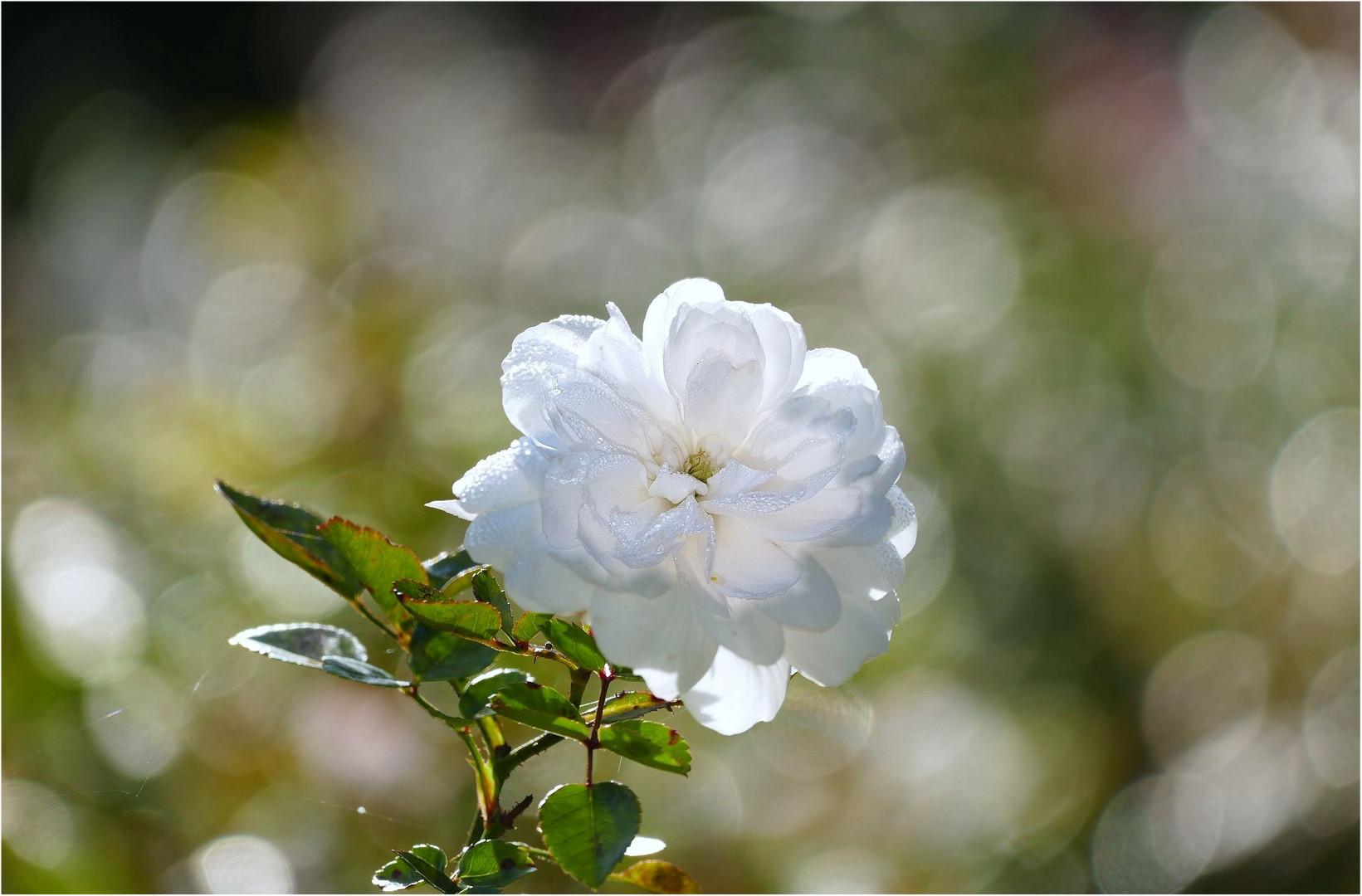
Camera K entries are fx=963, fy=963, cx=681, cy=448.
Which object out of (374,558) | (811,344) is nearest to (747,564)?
(374,558)

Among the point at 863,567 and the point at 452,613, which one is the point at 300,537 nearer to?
the point at 452,613

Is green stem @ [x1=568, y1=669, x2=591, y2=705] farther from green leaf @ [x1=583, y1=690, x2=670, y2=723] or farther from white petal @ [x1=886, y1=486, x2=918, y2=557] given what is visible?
white petal @ [x1=886, y1=486, x2=918, y2=557]

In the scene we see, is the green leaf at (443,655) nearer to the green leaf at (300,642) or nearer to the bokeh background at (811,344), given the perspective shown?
the green leaf at (300,642)

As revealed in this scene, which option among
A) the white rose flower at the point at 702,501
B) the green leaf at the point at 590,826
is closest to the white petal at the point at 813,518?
the white rose flower at the point at 702,501

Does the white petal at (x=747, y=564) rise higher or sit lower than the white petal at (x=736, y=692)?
higher

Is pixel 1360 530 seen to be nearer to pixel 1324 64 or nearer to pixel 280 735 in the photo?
pixel 1324 64

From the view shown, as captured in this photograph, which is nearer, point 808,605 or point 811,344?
point 808,605
